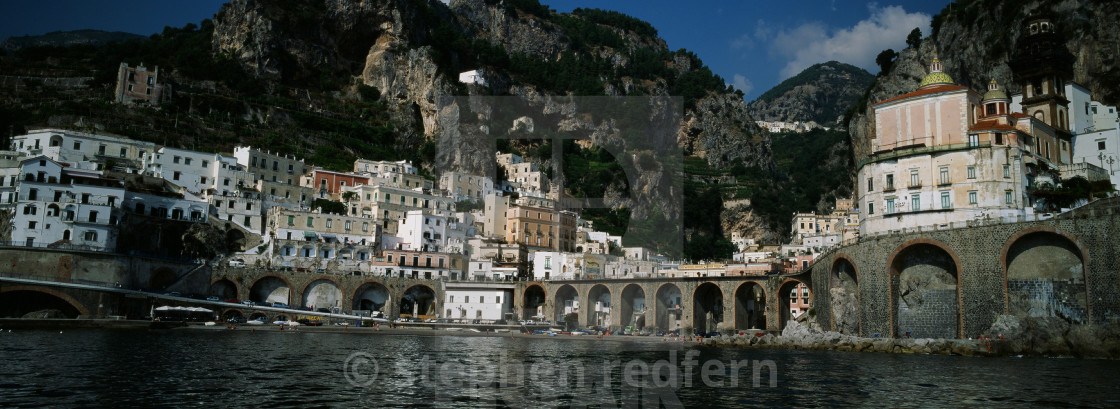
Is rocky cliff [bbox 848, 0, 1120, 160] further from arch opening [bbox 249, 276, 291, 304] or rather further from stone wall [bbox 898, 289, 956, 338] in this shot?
arch opening [bbox 249, 276, 291, 304]

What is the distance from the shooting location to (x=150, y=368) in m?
29.2

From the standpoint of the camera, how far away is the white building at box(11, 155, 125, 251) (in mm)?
55469

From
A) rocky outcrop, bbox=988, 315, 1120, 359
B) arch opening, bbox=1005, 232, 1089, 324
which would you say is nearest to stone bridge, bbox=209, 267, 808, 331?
arch opening, bbox=1005, 232, 1089, 324

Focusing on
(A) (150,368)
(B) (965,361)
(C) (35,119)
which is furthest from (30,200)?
(B) (965,361)

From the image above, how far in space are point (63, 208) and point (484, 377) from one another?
4334 cm

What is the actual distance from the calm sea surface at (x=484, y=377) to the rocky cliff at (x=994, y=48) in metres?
33.3

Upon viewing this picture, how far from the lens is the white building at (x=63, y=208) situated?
55.5 meters

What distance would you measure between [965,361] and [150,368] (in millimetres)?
36338

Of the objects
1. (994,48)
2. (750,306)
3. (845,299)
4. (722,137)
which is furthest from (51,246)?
(722,137)

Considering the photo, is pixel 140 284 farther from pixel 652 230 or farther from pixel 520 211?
pixel 652 230

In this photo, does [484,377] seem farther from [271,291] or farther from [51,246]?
[271,291]

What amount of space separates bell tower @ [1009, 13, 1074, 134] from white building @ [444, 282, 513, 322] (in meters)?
46.0

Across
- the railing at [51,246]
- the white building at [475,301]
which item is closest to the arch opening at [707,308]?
the white building at [475,301]

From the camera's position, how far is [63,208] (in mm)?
56188
